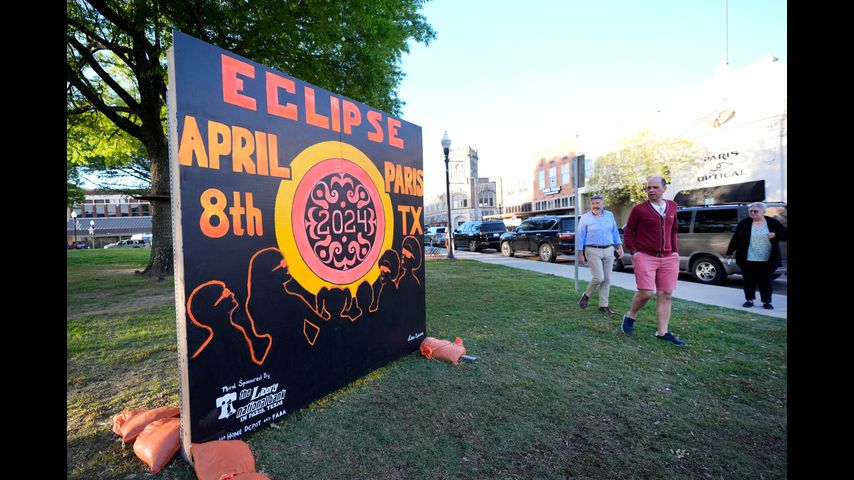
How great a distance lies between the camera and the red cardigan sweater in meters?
4.63

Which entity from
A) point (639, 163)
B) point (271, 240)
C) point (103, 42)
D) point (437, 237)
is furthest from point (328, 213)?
point (639, 163)

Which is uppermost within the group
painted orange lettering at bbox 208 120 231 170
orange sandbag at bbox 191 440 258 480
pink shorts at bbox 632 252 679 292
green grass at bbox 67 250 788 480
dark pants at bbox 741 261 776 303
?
painted orange lettering at bbox 208 120 231 170

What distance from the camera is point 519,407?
3.18 metres

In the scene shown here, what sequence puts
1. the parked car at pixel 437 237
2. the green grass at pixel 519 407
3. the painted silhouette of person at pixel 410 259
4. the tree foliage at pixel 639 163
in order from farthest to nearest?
the parked car at pixel 437 237 < the tree foliage at pixel 639 163 < the painted silhouette of person at pixel 410 259 < the green grass at pixel 519 407

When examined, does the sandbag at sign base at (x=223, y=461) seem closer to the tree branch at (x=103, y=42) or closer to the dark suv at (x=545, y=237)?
the tree branch at (x=103, y=42)

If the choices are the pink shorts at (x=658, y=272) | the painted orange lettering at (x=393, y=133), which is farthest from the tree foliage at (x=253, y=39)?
the pink shorts at (x=658, y=272)

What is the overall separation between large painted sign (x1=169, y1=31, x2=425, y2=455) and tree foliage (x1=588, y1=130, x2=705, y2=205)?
2711 centimetres

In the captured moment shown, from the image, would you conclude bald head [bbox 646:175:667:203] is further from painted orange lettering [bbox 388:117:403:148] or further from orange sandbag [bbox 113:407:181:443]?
orange sandbag [bbox 113:407:181:443]

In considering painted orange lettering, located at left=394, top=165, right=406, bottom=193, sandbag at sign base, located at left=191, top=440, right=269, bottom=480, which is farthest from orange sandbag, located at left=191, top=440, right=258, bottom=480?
painted orange lettering, located at left=394, top=165, right=406, bottom=193

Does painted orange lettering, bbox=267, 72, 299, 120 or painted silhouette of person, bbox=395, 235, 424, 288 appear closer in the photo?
painted orange lettering, bbox=267, 72, 299, 120

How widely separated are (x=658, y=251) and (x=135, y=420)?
5253 mm

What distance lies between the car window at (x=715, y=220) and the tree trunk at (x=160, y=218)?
45.8 ft

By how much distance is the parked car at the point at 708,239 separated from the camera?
358 inches
